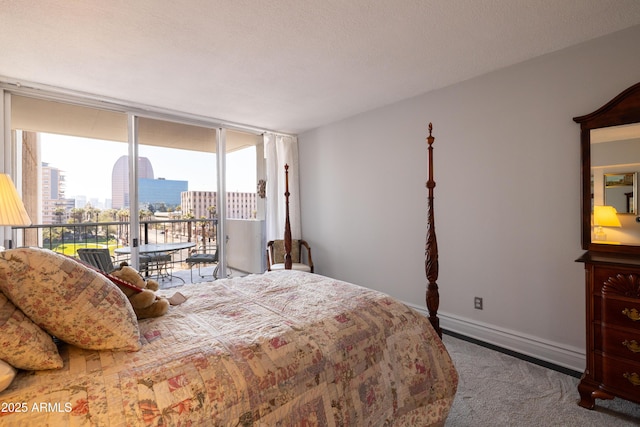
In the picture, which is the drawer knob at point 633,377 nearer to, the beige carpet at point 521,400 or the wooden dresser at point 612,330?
the wooden dresser at point 612,330

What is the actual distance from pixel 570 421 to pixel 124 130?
14.9ft

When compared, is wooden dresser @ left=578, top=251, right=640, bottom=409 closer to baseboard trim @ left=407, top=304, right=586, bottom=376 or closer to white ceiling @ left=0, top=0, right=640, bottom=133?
baseboard trim @ left=407, top=304, right=586, bottom=376

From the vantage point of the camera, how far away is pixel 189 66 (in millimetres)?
2494

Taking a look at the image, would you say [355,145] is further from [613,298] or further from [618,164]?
[613,298]

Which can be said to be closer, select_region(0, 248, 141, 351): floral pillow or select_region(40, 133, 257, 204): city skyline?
select_region(0, 248, 141, 351): floral pillow

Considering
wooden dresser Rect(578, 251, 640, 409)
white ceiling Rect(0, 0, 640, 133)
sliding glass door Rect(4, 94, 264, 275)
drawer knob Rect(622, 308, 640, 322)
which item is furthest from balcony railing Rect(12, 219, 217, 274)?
drawer knob Rect(622, 308, 640, 322)

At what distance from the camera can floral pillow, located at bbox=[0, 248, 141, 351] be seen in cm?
104

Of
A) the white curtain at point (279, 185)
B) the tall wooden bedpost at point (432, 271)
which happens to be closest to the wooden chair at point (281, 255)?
the white curtain at point (279, 185)

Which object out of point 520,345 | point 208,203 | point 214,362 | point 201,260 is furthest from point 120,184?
point 520,345

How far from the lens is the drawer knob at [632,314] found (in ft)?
5.63

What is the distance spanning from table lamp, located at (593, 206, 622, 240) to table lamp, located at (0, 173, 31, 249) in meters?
3.91

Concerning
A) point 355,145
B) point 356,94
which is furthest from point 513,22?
point 355,145

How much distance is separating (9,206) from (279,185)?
9.81 ft

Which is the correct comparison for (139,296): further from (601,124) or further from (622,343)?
(601,124)
